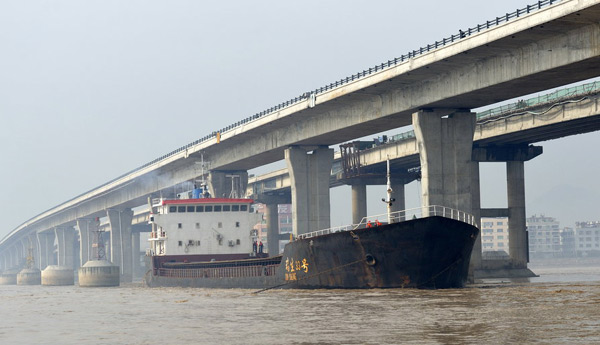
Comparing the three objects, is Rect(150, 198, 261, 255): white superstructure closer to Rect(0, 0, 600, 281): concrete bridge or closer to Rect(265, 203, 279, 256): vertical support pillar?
Rect(0, 0, 600, 281): concrete bridge

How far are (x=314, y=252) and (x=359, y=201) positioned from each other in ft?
206

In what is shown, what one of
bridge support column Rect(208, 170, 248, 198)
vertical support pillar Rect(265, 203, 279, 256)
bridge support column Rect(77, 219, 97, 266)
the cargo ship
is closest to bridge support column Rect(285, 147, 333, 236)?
the cargo ship

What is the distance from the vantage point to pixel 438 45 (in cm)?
5378

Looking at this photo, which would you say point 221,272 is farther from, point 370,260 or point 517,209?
point 517,209

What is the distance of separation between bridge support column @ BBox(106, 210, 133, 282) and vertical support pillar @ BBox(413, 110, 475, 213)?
92599 millimetres

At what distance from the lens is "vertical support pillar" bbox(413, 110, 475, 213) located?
2323 inches

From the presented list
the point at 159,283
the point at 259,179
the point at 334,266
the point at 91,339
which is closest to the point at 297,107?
the point at 159,283

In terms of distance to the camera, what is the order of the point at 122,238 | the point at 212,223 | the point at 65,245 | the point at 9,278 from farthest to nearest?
1. the point at 9,278
2. the point at 65,245
3. the point at 122,238
4. the point at 212,223

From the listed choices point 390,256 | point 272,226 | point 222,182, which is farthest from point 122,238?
point 390,256

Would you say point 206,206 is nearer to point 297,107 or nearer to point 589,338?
point 297,107

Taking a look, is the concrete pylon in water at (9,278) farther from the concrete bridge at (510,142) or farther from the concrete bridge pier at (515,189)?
the concrete bridge pier at (515,189)

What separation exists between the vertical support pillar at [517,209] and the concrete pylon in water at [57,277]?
75.3 metres

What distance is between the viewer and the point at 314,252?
48969 mm

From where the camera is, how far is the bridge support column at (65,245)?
183125 mm
